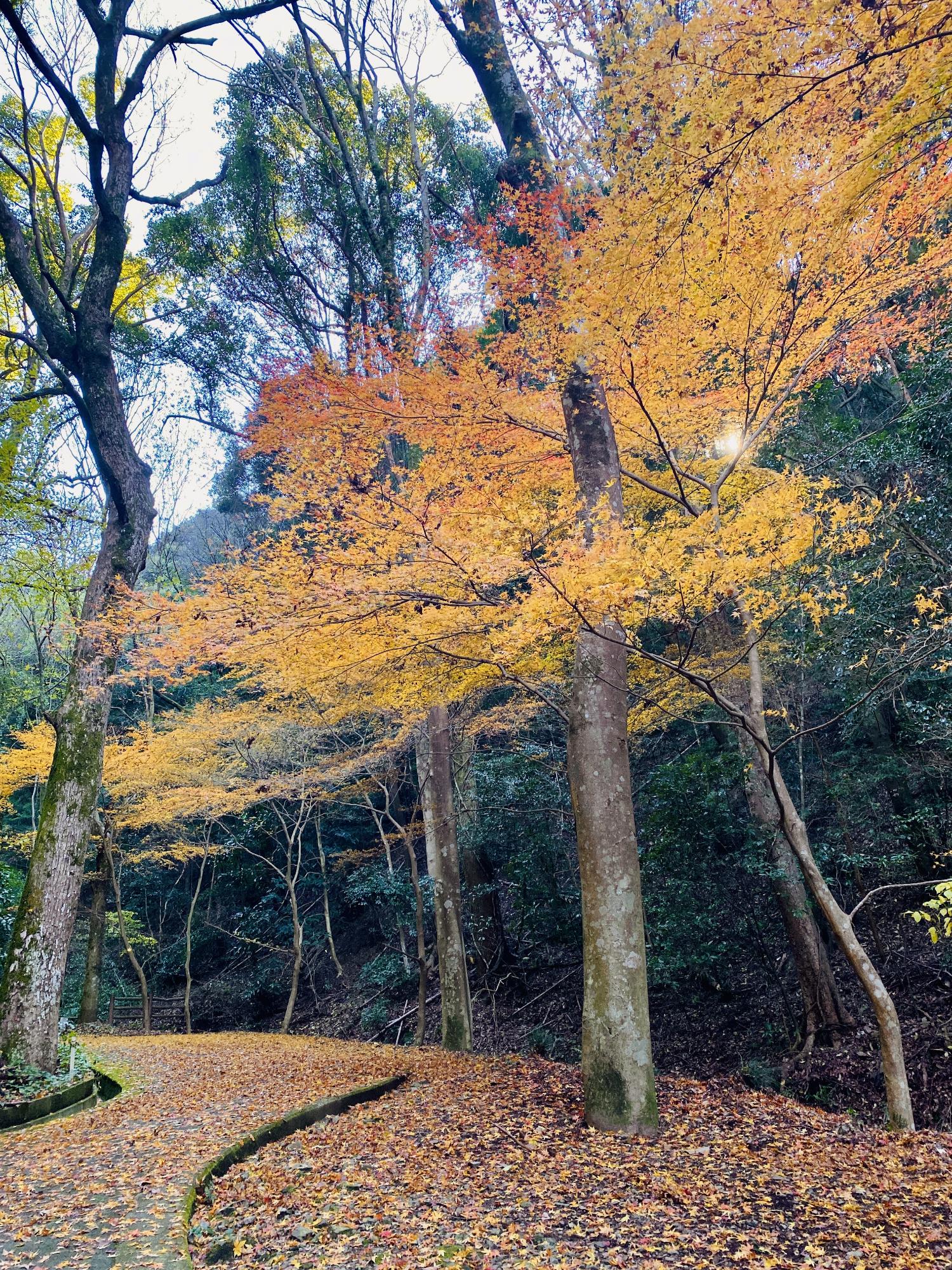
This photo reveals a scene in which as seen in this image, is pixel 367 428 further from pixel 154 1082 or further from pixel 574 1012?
pixel 574 1012

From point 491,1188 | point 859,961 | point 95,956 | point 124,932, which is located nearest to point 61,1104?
point 491,1188

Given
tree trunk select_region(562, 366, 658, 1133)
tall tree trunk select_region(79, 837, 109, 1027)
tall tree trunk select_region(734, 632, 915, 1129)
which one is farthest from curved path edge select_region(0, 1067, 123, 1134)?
tall tree trunk select_region(79, 837, 109, 1027)

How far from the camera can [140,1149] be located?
13.6 feet

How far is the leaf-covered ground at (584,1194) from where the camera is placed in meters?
2.72

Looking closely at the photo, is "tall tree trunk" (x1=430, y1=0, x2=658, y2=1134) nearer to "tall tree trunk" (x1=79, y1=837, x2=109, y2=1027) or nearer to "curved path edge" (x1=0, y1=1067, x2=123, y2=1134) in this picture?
"curved path edge" (x1=0, y1=1067, x2=123, y2=1134)

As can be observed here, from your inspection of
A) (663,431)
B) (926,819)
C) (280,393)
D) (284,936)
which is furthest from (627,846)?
(284,936)

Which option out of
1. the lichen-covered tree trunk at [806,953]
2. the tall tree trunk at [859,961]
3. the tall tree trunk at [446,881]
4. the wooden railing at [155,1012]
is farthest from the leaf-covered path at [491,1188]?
the wooden railing at [155,1012]

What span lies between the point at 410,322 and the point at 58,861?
23.7ft

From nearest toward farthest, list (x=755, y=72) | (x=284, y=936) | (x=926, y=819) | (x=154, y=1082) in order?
(x=755, y=72)
(x=154, y=1082)
(x=926, y=819)
(x=284, y=936)

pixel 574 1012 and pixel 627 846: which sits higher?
pixel 627 846

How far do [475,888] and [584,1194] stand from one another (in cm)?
757

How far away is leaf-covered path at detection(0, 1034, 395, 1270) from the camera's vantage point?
110 inches

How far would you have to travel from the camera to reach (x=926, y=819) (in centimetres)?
762

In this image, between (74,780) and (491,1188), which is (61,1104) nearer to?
(74,780)
